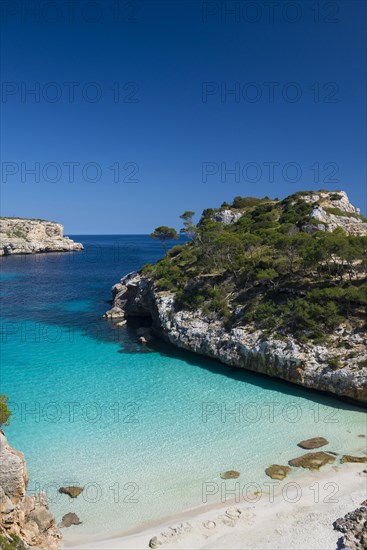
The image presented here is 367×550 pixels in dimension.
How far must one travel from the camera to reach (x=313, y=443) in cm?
1914

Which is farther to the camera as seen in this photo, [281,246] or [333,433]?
[281,246]

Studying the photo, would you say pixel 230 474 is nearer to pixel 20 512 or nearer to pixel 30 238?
pixel 20 512

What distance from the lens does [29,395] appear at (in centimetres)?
2498

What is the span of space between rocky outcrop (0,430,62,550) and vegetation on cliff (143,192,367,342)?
19383 mm

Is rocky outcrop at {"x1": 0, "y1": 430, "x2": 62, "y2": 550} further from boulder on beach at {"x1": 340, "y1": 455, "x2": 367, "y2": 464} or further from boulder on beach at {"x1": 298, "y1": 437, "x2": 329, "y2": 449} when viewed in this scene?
boulder on beach at {"x1": 340, "y1": 455, "x2": 367, "y2": 464}

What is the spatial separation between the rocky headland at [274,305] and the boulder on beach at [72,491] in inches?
610

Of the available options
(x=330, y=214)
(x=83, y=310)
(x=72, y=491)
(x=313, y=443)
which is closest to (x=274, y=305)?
(x=313, y=443)

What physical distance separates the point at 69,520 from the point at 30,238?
138 m

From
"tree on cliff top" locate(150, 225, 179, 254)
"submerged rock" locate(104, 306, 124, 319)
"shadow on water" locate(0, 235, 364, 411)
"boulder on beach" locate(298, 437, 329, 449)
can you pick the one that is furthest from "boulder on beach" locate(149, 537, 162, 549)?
"tree on cliff top" locate(150, 225, 179, 254)

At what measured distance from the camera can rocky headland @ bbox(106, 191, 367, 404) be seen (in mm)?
24641

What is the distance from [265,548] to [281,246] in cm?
2351

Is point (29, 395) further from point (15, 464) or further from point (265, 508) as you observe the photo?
point (265, 508)

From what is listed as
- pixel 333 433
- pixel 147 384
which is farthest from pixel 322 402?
pixel 147 384

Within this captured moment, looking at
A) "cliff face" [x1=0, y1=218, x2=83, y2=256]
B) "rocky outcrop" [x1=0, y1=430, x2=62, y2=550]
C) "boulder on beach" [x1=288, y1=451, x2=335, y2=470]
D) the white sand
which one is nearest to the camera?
"rocky outcrop" [x1=0, y1=430, x2=62, y2=550]
